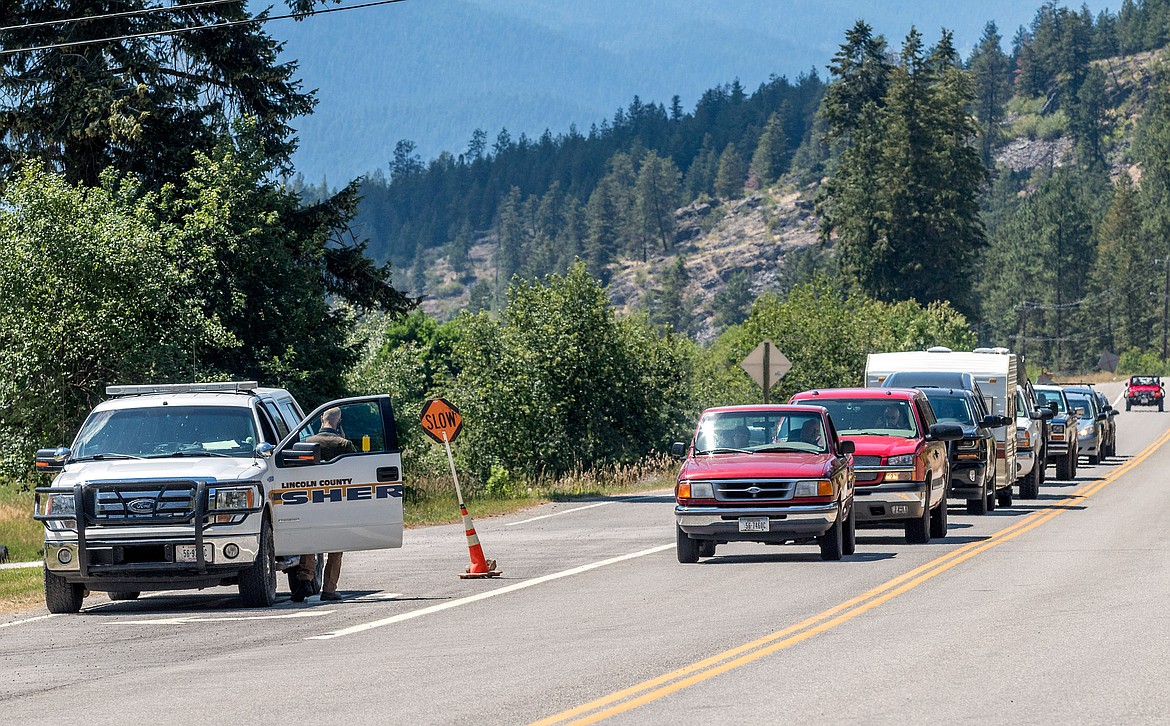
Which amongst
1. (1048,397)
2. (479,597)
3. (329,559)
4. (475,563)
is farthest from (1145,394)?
(329,559)

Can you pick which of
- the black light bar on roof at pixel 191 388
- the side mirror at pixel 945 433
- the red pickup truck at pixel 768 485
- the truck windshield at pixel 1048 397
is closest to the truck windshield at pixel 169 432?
the black light bar on roof at pixel 191 388

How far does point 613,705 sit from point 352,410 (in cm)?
3801

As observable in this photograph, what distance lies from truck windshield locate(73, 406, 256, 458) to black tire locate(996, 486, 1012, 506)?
16456 mm

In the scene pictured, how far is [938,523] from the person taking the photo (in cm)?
2216

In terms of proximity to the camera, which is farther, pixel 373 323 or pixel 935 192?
pixel 935 192

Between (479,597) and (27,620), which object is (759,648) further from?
(27,620)

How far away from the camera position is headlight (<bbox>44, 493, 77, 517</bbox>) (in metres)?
14.7

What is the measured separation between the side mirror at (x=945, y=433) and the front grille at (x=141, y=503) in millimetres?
10481

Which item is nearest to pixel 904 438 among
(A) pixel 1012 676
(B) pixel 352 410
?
(A) pixel 1012 676

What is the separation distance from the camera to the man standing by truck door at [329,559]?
51.9 feet

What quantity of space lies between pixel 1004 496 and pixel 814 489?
11.9 m

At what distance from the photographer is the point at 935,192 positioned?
3834 inches

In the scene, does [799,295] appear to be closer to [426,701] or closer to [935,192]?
[935,192]

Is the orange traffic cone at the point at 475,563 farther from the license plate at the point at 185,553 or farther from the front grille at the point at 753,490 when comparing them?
the license plate at the point at 185,553
